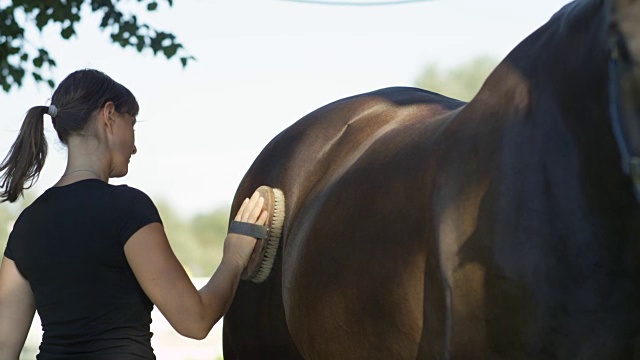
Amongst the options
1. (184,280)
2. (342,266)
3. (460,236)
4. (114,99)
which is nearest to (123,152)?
(114,99)

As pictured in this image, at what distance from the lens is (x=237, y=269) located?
10.7ft

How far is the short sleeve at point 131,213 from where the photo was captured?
2893mm

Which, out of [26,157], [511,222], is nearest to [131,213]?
[26,157]

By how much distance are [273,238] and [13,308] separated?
34.8 inches

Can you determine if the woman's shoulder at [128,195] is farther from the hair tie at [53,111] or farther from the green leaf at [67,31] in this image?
the green leaf at [67,31]

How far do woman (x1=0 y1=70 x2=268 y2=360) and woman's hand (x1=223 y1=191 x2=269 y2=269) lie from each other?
0.17m

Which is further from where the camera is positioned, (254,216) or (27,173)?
(254,216)

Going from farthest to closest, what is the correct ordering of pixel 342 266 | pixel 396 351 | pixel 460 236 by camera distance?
pixel 342 266
pixel 396 351
pixel 460 236

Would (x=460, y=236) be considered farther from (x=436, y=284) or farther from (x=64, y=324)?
(x=64, y=324)

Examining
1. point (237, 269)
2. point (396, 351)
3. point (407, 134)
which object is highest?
point (407, 134)

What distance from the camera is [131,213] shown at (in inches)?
114

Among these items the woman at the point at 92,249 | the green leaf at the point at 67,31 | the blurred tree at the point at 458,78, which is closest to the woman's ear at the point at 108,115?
the woman at the point at 92,249

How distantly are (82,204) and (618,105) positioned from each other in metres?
1.42

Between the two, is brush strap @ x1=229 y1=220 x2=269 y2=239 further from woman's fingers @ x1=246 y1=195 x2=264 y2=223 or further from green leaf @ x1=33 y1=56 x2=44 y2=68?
green leaf @ x1=33 y1=56 x2=44 y2=68
